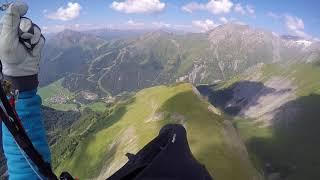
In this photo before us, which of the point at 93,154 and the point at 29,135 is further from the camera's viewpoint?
the point at 93,154

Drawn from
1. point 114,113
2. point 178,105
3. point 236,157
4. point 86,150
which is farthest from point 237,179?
point 114,113

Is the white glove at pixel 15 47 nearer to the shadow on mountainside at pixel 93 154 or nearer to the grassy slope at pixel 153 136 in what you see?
the grassy slope at pixel 153 136

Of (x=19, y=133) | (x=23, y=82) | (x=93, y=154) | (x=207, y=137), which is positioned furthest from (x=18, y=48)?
(x=93, y=154)

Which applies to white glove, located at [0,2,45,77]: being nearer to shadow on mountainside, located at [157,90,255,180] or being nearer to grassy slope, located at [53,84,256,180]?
shadow on mountainside, located at [157,90,255,180]

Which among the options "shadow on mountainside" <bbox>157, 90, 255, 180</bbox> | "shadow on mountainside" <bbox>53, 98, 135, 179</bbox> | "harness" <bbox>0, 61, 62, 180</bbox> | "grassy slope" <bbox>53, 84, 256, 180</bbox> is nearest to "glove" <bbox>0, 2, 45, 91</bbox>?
"harness" <bbox>0, 61, 62, 180</bbox>

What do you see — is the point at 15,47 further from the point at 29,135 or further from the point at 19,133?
the point at 19,133

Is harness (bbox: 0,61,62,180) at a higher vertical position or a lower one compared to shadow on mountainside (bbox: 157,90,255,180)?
higher
